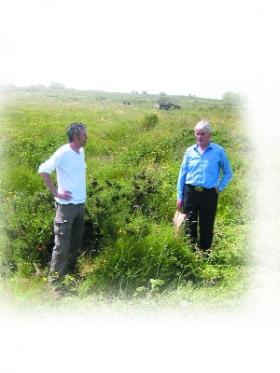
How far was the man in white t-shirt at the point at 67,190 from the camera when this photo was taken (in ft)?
13.4

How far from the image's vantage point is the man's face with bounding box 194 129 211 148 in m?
4.67

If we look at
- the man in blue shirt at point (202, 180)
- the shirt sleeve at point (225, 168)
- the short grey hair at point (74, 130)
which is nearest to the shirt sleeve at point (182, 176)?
the man in blue shirt at point (202, 180)

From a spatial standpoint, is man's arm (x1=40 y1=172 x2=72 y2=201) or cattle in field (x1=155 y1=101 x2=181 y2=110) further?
cattle in field (x1=155 y1=101 x2=181 y2=110)

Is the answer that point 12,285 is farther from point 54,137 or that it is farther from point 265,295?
point 54,137

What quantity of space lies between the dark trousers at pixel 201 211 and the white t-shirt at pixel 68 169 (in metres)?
1.31

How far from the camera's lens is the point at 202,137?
469 cm

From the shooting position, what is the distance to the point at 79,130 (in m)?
4.05

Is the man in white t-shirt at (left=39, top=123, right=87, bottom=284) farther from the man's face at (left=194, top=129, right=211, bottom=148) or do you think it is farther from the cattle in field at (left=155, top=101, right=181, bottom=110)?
the cattle in field at (left=155, top=101, right=181, bottom=110)

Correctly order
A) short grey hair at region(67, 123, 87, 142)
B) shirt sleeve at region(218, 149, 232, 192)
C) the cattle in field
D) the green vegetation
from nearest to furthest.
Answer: short grey hair at region(67, 123, 87, 142)
the green vegetation
shirt sleeve at region(218, 149, 232, 192)
the cattle in field

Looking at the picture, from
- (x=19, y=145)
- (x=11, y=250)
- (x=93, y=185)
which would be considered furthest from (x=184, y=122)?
(x=11, y=250)

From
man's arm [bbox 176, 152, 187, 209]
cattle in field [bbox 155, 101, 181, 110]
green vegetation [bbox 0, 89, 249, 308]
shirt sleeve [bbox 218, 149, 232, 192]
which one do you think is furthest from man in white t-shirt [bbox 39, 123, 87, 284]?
cattle in field [bbox 155, 101, 181, 110]

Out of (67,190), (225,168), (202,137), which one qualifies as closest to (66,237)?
(67,190)

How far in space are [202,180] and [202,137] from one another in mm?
462

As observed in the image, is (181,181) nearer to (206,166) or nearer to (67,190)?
(206,166)
